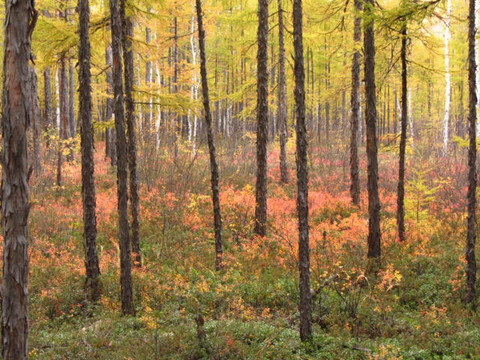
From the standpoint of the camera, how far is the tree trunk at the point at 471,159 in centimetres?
741

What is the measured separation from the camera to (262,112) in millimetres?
11812

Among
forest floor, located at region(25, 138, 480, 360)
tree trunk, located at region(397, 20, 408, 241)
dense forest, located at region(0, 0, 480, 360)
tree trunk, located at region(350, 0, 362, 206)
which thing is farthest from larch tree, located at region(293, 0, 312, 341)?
tree trunk, located at region(350, 0, 362, 206)

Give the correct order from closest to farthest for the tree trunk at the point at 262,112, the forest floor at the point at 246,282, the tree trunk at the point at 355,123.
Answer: the forest floor at the point at 246,282, the tree trunk at the point at 262,112, the tree trunk at the point at 355,123

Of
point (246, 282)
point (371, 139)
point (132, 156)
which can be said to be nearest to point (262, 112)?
point (371, 139)

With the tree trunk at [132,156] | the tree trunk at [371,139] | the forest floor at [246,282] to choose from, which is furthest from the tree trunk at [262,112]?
the tree trunk at [132,156]

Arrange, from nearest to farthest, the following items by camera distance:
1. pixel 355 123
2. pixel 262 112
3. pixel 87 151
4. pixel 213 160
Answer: pixel 87 151
pixel 213 160
pixel 262 112
pixel 355 123

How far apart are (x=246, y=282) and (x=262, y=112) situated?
230 inches

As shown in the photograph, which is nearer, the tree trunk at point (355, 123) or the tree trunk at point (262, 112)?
the tree trunk at point (262, 112)

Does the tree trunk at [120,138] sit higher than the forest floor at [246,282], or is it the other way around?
the tree trunk at [120,138]

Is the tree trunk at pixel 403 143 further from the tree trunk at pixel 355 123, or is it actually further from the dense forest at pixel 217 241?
the tree trunk at pixel 355 123

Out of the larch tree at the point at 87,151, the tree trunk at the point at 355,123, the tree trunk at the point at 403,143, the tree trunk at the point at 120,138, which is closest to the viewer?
the tree trunk at the point at 120,138

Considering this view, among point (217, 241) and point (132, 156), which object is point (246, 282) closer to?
point (217, 241)

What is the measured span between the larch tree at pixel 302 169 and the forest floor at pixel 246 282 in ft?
1.96

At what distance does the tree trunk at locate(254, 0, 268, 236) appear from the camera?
451 inches
